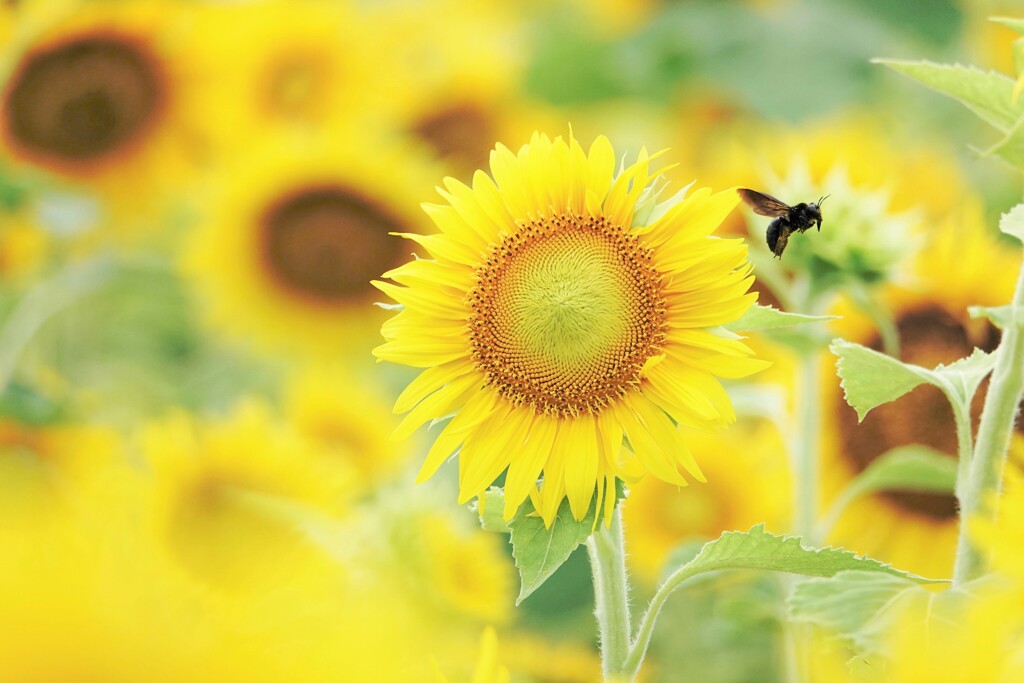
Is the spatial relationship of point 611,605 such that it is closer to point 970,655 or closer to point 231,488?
point 970,655

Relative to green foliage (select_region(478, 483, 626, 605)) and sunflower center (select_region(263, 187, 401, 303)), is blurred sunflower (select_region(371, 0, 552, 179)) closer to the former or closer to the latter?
sunflower center (select_region(263, 187, 401, 303))

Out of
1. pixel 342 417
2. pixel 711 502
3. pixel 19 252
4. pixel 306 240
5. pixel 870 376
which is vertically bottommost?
pixel 870 376

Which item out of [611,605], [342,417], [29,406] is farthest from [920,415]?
[29,406]

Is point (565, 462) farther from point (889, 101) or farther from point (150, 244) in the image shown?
point (889, 101)

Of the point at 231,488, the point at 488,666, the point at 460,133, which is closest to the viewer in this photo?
the point at 488,666

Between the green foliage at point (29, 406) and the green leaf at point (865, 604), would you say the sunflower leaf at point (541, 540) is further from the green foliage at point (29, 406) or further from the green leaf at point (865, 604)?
the green foliage at point (29, 406)

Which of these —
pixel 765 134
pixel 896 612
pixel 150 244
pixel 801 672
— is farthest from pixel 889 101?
pixel 896 612
